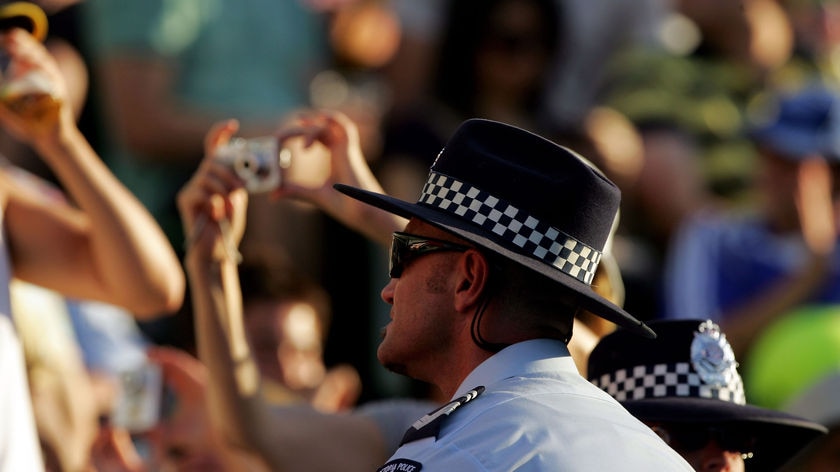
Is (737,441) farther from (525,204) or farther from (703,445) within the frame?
(525,204)

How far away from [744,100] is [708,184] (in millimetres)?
654

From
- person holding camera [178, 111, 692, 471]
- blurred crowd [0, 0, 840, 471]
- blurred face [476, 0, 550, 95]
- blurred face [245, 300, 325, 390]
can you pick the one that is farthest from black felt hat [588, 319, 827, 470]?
blurred face [476, 0, 550, 95]

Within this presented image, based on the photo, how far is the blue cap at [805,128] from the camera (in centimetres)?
749

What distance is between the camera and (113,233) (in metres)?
4.68

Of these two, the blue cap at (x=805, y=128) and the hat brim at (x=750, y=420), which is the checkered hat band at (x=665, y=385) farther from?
the blue cap at (x=805, y=128)

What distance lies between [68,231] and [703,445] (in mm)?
1841

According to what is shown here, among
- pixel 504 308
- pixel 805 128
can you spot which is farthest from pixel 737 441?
pixel 805 128

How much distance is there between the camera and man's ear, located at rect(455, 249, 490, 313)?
3.58m

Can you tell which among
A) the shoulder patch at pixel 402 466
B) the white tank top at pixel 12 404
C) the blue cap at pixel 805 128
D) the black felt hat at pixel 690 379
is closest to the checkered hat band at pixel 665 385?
the black felt hat at pixel 690 379

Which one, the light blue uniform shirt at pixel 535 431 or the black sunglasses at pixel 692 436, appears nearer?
the light blue uniform shirt at pixel 535 431

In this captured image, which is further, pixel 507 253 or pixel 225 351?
pixel 225 351

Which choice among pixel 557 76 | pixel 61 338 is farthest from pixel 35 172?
pixel 557 76

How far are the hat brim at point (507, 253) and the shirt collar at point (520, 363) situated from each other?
122 millimetres

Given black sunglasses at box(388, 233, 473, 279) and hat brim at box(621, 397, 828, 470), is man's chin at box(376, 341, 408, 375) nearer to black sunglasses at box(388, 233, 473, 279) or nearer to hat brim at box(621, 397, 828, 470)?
black sunglasses at box(388, 233, 473, 279)
